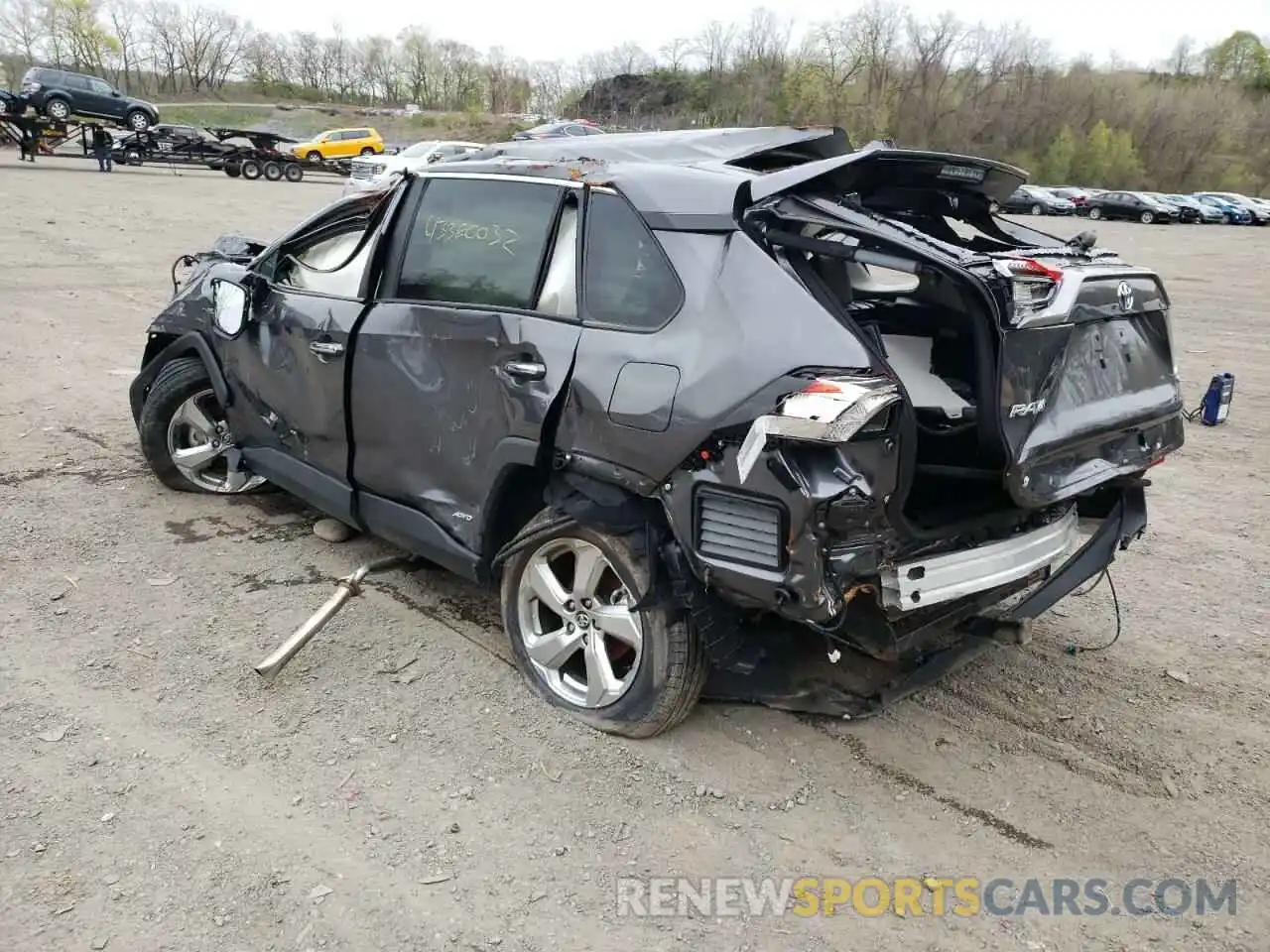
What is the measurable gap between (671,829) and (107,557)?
10.2 ft

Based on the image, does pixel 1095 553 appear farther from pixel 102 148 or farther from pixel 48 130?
pixel 48 130

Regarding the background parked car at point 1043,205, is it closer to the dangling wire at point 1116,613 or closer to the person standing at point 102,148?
the person standing at point 102,148

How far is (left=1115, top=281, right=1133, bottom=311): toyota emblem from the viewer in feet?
10.5

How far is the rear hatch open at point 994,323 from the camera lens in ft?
9.05

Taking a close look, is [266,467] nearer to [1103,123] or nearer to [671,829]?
[671,829]

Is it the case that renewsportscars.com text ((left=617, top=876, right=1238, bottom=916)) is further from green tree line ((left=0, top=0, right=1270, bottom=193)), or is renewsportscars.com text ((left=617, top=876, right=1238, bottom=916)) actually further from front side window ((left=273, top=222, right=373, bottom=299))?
green tree line ((left=0, top=0, right=1270, bottom=193))

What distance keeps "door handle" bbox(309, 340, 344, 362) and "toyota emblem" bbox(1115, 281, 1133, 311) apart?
2917 millimetres

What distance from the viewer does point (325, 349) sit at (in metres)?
3.95

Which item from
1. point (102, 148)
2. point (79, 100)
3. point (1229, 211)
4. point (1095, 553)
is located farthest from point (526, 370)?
point (1229, 211)

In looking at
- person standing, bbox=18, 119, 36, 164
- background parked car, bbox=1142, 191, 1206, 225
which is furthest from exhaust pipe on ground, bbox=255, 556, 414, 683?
background parked car, bbox=1142, 191, 1206, 225

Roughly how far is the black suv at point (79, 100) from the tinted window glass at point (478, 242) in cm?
3314

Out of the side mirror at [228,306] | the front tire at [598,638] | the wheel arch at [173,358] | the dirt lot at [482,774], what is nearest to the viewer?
the dirt lot at [482,774]

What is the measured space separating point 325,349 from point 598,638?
174cm

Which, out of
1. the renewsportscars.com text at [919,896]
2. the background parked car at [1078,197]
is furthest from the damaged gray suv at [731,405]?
the background parked car at [1078,197]
